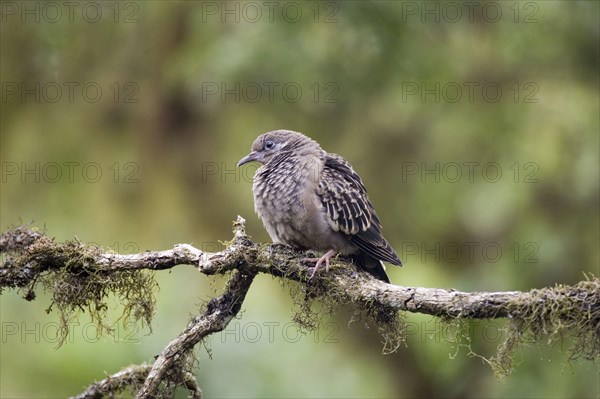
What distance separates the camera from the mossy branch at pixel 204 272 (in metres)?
3.44

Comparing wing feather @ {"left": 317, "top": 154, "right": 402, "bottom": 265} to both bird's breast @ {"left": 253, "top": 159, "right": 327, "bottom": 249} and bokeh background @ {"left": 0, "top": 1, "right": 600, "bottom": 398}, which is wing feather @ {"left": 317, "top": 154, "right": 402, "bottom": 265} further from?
bokeh background @ {"left": 0, "top": 1, "right": 600, "bottom": 398}

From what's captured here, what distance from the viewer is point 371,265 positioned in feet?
16.9

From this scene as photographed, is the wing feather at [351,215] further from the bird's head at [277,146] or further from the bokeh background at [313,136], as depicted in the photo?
the bokeh background at [313,136]

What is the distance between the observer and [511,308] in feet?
10.7

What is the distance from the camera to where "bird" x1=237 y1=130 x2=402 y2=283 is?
4.83 meters

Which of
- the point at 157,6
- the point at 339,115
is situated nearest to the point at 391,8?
the point at 339,115

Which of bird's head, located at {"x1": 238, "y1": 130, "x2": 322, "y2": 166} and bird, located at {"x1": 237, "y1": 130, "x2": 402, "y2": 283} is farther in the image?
bird's head, located at {"x1": 238, "y1": 130, "x2": 322, "y2": 166}

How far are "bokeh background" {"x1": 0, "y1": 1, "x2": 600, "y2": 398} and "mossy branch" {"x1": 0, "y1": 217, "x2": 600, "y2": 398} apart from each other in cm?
283

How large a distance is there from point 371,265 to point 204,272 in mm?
1657

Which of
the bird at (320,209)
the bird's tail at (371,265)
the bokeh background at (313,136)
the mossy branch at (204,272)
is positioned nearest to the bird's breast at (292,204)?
the bird at (320,209)

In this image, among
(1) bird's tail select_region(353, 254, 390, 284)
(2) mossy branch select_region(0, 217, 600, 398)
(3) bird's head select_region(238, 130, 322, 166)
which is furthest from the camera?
(3) bird's head select_region(238, 130, 322, 166)

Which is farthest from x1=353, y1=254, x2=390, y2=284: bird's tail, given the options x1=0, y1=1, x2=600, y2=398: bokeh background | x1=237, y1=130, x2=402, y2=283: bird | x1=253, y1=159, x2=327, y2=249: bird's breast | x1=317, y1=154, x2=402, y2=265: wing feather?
x1=0, y1=1, x2=600, y2=398: bokeh background

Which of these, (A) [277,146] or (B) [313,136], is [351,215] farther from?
(B) [313,136]

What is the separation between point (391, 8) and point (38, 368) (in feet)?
14.6
